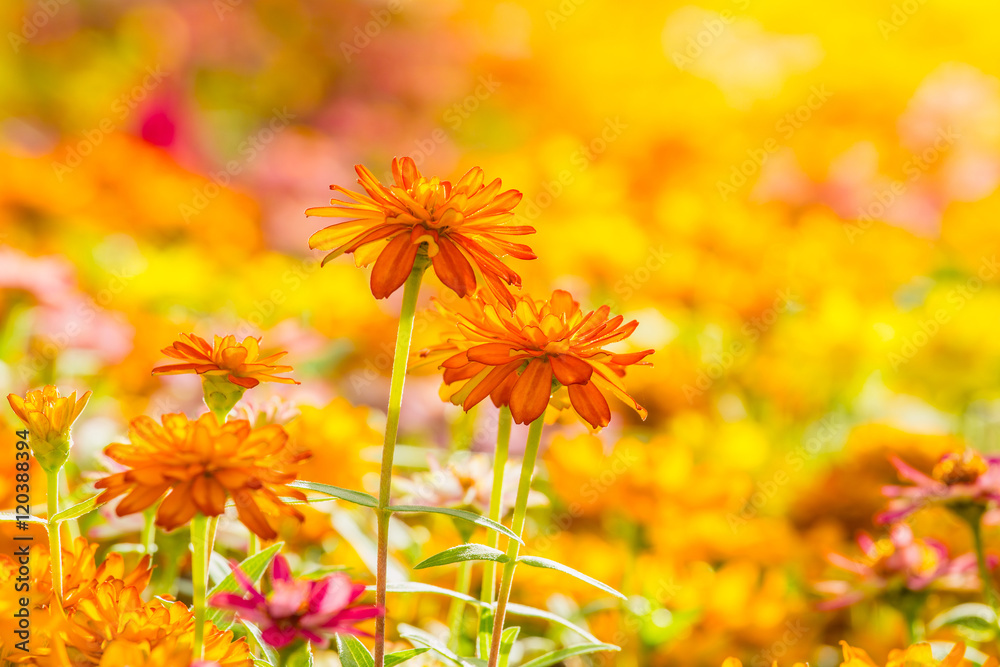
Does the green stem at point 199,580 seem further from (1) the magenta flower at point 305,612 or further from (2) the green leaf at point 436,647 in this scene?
(2) the green leaf at point 436,647

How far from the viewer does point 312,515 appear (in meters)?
0.81

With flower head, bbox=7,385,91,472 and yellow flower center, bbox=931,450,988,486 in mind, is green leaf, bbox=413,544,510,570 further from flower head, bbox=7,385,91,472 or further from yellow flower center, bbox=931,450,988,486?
yellow flower center, bbox=931,450,988,486

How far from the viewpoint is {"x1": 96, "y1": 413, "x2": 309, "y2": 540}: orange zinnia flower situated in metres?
0.38

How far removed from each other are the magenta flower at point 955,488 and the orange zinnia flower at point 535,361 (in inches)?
11.0

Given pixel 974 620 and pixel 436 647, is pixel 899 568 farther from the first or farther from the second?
pixel 436 647

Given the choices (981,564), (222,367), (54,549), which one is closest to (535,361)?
(222,367)

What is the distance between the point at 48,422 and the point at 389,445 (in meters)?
0.18

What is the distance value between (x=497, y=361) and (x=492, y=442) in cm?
75

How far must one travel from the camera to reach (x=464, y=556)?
0.45m

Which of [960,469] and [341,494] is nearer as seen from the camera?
[341,494]

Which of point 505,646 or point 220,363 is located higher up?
point 220,363

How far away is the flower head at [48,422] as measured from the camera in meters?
A: 0.47

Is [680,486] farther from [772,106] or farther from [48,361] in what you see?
[772,106]

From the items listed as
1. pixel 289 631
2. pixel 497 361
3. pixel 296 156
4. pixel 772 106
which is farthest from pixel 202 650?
pixel 772 106
